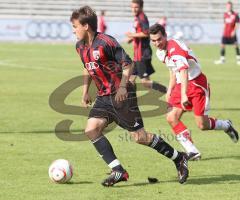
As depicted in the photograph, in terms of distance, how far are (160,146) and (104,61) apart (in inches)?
47.9

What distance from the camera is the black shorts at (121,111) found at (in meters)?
8.09

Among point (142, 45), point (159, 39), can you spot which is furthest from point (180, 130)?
point (142, 45)

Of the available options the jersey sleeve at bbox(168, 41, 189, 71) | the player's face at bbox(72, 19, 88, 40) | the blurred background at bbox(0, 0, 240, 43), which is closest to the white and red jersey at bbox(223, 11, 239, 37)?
the blurred background at bbox(0, 0, 240, 43)

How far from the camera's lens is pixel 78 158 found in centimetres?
991

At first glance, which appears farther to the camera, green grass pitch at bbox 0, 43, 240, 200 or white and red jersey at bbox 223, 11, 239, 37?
white and red jersey at bbox 223, 11, 239, 37

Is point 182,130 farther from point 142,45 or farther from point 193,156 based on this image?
point 142,45

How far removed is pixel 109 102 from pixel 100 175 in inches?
42.7

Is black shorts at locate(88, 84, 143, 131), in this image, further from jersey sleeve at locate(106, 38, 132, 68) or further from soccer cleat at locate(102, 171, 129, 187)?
soccer cleat at locate(102, 171, 129, 187)

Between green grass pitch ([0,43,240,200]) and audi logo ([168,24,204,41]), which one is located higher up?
green grass pitch ([0,43,240,200])

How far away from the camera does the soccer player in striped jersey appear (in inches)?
309

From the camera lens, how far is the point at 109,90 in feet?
26.8

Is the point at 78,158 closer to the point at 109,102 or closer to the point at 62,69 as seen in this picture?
the point at 109,102

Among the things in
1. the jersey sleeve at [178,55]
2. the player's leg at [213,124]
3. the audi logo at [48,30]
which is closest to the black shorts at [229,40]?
the audi logo at [48,30]

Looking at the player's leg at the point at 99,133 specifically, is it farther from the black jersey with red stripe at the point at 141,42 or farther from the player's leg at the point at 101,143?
the black jersey with red stripe at the point at 141,42
